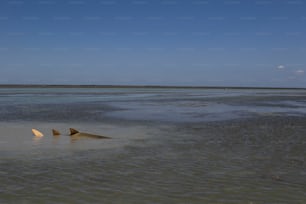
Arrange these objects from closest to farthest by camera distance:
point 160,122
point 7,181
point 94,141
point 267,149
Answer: point 7,181 → point 267,149 → point 94,141 → point 160,122

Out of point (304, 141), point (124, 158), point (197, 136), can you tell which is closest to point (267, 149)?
point (304, 141)

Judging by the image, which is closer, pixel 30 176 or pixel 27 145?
pixel 30 176

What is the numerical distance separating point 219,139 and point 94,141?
4.21m

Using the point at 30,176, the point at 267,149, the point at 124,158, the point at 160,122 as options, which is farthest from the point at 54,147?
the point at 160,122

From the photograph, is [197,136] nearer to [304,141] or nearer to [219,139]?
[219,139]

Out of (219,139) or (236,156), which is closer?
(236,156)

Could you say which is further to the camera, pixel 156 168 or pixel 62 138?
pixel 62 138

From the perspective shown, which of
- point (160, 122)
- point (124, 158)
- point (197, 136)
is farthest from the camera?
point (160, 122)

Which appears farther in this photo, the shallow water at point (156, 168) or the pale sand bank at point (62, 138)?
the pale sand bank at point (62, 138)

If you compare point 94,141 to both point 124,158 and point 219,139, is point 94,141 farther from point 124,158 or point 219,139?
point 219,139

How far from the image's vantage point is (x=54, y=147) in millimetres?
10062

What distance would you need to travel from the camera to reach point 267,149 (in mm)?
9797

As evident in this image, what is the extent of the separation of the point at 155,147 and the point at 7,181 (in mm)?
4682

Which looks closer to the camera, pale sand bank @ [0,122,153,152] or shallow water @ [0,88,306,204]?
shallow water @ [0,88,306,204]
